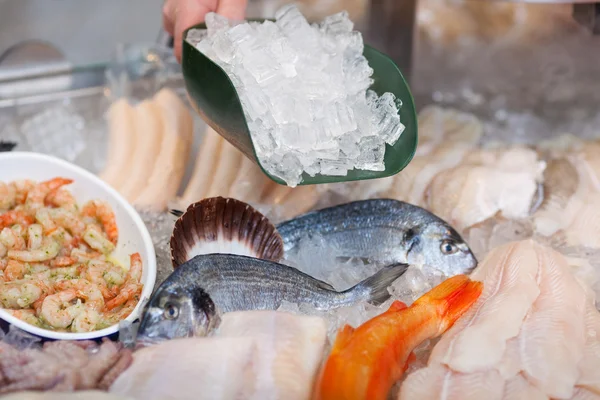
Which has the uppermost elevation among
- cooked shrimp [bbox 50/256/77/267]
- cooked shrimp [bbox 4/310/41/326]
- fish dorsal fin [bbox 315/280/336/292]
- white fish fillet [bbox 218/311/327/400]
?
cooked shrimp [bbox 4/310/41/326]

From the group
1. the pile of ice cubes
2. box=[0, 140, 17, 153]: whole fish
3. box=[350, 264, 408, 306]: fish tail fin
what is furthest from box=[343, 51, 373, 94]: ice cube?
box=[0, 140, 17, 153]: whole fish

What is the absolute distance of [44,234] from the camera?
1645 millimetres

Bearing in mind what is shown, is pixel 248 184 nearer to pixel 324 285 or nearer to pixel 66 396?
pixel 324 285

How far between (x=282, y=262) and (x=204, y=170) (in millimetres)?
593

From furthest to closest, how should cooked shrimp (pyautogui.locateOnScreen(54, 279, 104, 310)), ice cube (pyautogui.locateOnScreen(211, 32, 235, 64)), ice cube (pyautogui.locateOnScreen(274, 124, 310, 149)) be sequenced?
ice cube (pyautogui.locateOnScreen(211, 32, 235, 64)) < ice cube (pyautogui.locateOnScreen(274, 124, 310, 149)) < cooked shrimp (pyautogui.locateOnScreen(54, 279, 104, 310))

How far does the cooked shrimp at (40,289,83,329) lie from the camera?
1387 mm

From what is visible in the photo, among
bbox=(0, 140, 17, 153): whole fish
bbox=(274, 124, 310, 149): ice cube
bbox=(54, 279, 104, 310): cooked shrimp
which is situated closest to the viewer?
bbox=(54, 279, 104, 310): cooked shrimp

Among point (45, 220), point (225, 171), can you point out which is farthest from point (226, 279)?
point (225, 171)

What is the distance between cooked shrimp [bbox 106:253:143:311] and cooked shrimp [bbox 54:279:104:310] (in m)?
0.03

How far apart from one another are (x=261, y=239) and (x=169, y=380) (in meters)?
0.53

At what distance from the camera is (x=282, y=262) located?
5.32 ft

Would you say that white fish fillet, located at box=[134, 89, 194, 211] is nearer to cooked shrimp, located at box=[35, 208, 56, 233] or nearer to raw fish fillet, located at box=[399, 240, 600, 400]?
cooked shrimp, located at box=[35, 208, 56, 233]

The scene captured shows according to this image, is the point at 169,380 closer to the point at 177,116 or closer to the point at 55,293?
the point at 55,293

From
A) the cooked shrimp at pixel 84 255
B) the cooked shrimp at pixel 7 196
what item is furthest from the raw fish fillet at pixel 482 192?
the cooked shrimp at pixel 7 196
